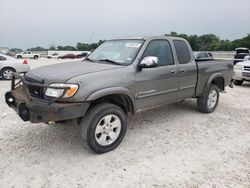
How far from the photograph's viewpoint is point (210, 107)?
616 cm

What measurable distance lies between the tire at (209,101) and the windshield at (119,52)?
2.36 metres

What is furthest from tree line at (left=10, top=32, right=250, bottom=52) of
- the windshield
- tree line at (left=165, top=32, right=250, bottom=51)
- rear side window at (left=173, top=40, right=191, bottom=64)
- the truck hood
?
the truck hood

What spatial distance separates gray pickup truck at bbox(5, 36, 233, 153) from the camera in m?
3.48

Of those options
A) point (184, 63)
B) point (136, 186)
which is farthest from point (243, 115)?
point (136, 186)

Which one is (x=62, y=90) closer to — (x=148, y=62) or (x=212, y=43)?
(x=148, y=62)

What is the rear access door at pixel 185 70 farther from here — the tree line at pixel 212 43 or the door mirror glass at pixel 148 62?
the tree line at pixel 212 43

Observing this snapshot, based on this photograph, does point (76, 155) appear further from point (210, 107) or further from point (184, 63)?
point (210, 107)

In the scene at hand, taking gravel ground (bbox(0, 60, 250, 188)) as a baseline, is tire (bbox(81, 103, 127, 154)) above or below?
above

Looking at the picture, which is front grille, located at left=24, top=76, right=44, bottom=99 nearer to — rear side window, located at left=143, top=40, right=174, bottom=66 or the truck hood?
the truck hood

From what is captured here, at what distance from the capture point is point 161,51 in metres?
4.83

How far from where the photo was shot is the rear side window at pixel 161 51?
4.58 metres

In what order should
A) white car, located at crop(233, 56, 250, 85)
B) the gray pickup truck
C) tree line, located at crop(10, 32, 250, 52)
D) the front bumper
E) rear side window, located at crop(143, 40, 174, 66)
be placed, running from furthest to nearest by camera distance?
1. tree line, located at crop(10, 32, 250, 52)
2. white car, located at crop(233, 56, 250, 85)
3. rear side window, located at crop(143, 40, 174, 66)
4. the gray pickup truck
5. the front bumper

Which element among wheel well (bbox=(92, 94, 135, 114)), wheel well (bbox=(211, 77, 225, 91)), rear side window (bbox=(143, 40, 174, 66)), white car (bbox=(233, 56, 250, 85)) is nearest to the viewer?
wheel well (bbox=(92, 94, 135, 114))

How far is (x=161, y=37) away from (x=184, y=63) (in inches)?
30.3
